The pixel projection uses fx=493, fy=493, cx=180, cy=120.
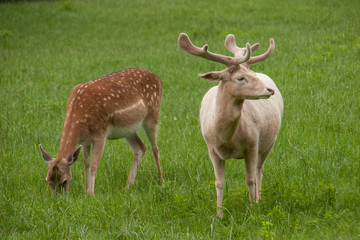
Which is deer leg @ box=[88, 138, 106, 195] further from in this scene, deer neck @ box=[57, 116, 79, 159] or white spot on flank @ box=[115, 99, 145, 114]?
white spot on flank @ box=[115, 99, 145, 114]

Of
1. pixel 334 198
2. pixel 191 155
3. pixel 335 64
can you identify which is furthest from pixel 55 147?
pixel 335 64

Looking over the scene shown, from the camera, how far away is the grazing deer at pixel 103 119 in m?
5.97

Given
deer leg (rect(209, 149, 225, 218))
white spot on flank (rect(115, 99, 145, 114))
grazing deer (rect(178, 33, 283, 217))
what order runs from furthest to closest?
white spot on flank (rect(115, 99, 145, 114))
deer leg (rect(209, 149, 225, 218))
grazing deer (rect(178, 33, 283, 217))

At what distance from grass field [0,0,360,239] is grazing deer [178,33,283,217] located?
378mm

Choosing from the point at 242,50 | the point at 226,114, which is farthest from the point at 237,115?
the point at 242,50

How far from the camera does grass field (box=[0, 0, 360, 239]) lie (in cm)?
464

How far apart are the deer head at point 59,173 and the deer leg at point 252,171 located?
2.09 metres

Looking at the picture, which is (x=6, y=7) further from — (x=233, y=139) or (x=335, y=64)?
(x=233, y=139)

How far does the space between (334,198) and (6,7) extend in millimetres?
23185

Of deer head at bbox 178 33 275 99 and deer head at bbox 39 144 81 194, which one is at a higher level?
deer head at bbox 178 33 275 99

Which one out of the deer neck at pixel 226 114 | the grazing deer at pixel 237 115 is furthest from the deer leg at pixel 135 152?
the deer neck at pixel 226 114

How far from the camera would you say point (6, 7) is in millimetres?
24484

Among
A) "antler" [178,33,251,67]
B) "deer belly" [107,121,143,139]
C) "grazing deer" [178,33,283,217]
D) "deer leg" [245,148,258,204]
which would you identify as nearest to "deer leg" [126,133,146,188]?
"deer belly" [107,121,143,139]

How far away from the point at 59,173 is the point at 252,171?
2.32 metres
